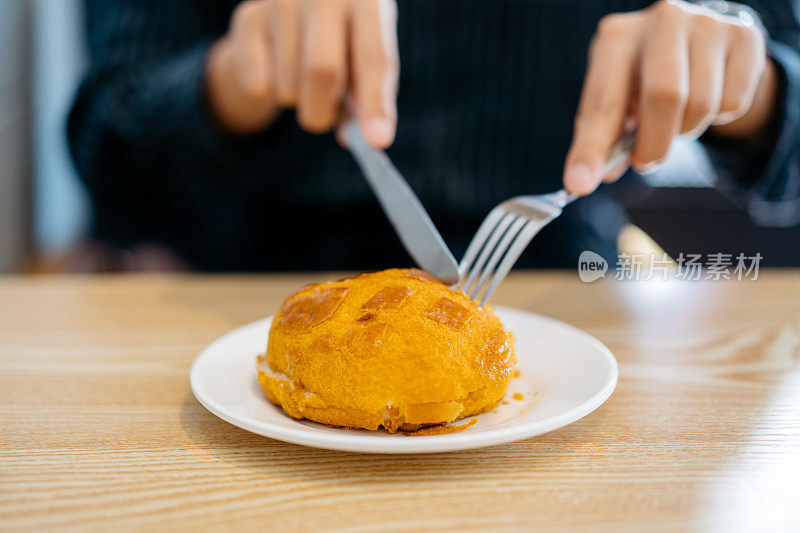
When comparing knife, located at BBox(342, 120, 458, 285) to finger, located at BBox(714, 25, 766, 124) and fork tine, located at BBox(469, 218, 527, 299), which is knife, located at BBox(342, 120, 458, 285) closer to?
fork tine, located at BBox(469, 218, 527, 299)

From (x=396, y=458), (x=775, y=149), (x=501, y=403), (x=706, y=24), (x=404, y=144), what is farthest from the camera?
(x=404, y=144)

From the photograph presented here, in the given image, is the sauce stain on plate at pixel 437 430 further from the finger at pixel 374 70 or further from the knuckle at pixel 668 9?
the knuckle at pixel 668 9

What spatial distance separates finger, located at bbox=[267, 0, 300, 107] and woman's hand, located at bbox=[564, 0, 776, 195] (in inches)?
19.3

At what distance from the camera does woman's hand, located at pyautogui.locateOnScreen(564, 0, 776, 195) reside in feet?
3.16

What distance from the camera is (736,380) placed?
0.82 metres

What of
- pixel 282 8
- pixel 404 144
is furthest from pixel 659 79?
pixel 404 144

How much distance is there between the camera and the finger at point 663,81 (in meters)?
0.97

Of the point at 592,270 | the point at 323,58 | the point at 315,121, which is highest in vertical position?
the point at 323,58

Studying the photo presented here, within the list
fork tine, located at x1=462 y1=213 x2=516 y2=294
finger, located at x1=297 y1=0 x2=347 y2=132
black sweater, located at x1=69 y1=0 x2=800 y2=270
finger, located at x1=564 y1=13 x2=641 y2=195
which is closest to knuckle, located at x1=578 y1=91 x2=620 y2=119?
finger, located at x1=564 y1=13 x2=641 y2=195

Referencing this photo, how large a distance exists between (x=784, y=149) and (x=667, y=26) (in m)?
0.60

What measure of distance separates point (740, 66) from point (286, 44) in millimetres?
764

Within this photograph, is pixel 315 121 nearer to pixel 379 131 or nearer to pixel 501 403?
pixel 379 131

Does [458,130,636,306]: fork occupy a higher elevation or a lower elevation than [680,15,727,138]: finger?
lower

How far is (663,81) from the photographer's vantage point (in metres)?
0.97
